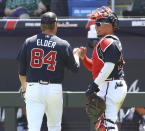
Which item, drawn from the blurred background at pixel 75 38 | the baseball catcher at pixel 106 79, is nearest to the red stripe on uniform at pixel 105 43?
the baseball catcher at pixel 106 79

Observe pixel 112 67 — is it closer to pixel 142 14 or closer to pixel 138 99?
pixel 138 99

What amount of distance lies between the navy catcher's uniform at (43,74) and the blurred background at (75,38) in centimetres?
164

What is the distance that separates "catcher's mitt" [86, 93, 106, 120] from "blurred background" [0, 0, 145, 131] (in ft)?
6.45

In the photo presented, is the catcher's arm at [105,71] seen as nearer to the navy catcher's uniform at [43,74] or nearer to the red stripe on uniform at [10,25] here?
the navy catcher's uniform at [43,74]

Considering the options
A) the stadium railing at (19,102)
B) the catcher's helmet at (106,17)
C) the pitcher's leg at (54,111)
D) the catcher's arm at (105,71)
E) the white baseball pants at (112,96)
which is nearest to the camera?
the catcher's arm at (105,71)

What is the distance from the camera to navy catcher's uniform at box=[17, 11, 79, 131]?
4992 mm

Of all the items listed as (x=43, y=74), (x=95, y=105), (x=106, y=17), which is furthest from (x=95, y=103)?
(x=106, y=17)

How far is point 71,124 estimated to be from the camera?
278 inches

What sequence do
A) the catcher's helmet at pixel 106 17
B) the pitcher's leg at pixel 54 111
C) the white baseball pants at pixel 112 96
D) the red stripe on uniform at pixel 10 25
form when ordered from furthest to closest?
the red stripe on uniform at pixel 10 25, the pitcher's leg at pixel 54 111, the catcher's helmet at pixel 106 17, the white baseball pants at pixel 112 96

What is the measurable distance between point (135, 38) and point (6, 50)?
5.85 feet

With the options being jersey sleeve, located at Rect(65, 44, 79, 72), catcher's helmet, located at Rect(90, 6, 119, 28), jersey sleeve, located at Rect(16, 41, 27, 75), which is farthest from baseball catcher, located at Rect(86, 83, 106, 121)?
jersey sleeve, located at Rect(16, 41, 27, 75)

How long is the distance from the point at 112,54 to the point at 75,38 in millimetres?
2401

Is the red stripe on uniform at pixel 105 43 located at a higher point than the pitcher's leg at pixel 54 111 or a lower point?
higher

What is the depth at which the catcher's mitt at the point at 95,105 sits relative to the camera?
475 centimetres
